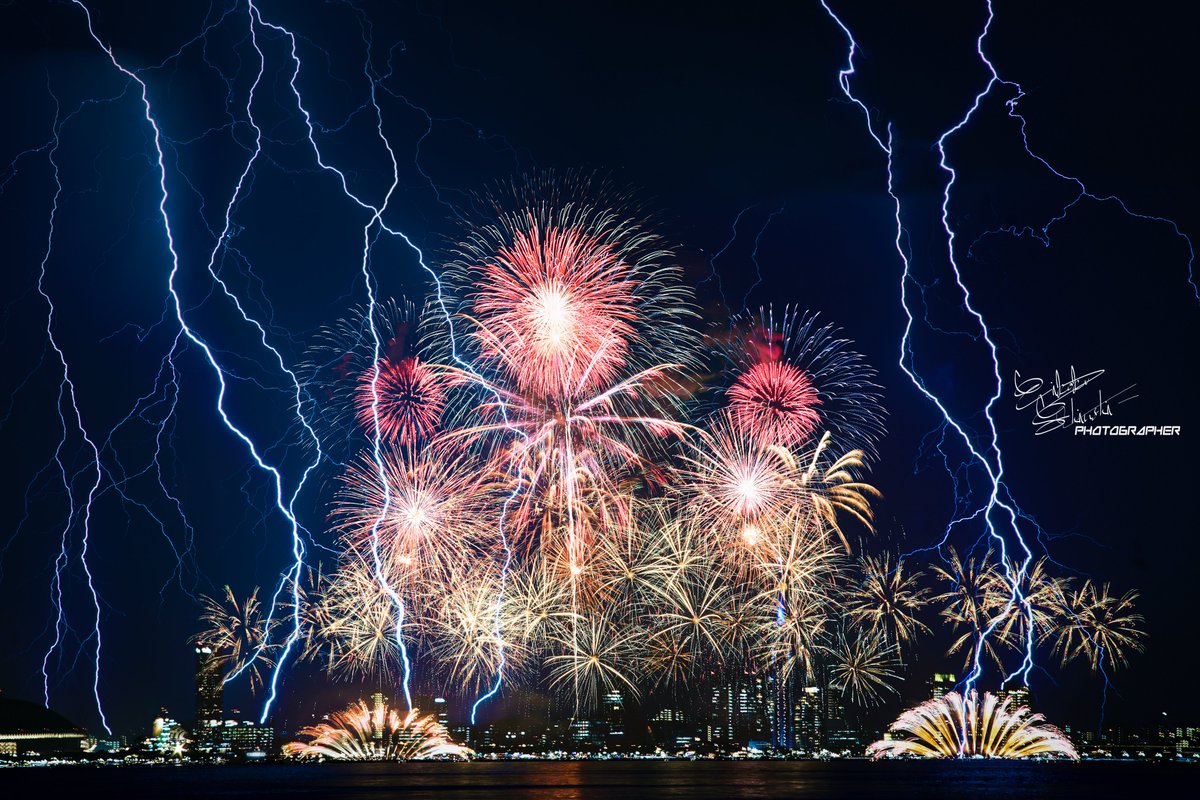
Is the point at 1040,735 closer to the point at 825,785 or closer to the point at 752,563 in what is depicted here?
the point at 825,785

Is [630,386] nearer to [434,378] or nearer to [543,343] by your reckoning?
[543,343]

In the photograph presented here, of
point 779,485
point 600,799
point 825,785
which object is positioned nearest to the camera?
point 779,485

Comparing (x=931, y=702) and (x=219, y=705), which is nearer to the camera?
(x=931, y=702)

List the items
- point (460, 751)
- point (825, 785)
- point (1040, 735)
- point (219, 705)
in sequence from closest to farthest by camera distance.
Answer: point (825, 785)
point (1040, 735)
point (219, 705)
point (460, 751)

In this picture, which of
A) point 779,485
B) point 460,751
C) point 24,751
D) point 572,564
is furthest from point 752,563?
point 24,751

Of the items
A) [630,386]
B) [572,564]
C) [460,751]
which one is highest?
[630,386]

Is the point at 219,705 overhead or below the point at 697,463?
below

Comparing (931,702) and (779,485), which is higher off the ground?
(779,485)

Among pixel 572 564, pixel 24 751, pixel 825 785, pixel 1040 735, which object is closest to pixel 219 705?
pixel 24 751

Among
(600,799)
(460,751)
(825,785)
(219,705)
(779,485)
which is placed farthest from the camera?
(460,751)
